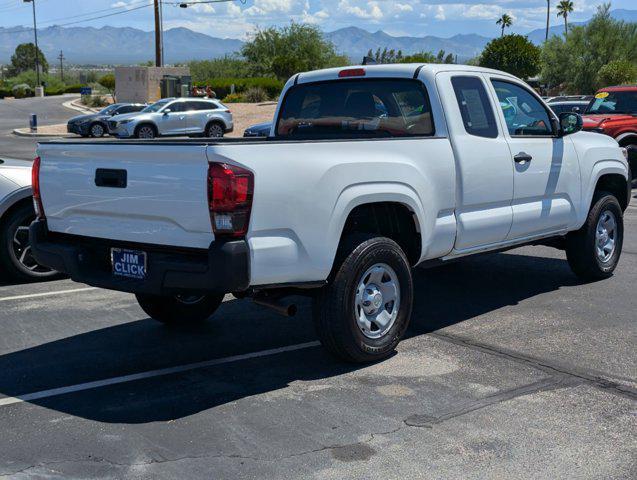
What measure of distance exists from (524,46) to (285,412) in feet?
195

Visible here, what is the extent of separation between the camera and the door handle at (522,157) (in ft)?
23.5

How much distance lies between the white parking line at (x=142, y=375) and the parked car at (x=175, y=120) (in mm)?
29025

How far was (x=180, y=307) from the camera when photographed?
6988 millimetres

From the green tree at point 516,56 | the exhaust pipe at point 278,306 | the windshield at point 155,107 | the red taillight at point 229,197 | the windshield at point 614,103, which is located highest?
the green tree at point 516,56

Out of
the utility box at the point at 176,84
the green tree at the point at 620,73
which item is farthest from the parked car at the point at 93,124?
the green tree at the point at 620,73

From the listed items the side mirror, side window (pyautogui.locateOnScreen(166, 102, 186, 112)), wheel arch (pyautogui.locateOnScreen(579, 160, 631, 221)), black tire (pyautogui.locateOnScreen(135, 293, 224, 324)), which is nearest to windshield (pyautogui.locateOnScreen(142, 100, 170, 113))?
side window (pyautogui.locateOnScreen(166, 102, 186, 112))

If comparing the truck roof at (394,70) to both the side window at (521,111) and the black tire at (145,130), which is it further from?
the black tire at (145,130)

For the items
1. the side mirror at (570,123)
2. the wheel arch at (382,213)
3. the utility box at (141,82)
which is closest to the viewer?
the wheel arch at (382,213)

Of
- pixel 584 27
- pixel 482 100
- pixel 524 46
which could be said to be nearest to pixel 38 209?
pixel 482 100

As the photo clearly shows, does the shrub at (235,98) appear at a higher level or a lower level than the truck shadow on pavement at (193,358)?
higher

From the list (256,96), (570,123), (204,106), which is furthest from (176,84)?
(570,123)

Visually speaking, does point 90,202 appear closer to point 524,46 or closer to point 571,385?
point 571,385

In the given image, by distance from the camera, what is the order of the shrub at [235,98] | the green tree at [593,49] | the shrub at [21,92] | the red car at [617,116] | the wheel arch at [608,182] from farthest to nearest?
the shrub at [21,92], the shrub at [235,98], the green tree at [593,49], the red car at [617,116], the wheel arch at [608,182]

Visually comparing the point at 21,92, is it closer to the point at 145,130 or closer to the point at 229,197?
the point at 145,130
